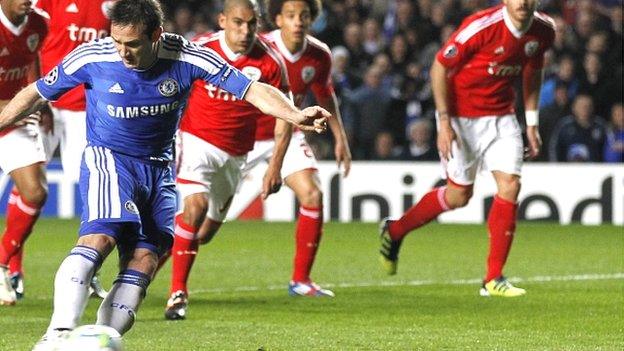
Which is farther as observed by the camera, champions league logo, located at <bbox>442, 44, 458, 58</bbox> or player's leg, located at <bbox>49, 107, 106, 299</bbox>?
champions league logo, located at <bbox>442, 44, 458, 58</bbox>

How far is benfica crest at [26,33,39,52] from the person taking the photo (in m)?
9.94

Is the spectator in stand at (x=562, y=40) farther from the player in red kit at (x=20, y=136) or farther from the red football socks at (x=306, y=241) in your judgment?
the player in red kit at (x=20, y=136)

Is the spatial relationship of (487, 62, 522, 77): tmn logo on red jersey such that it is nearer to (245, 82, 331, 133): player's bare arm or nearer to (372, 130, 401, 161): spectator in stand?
(245, 82, 331, 133): player's bare arm

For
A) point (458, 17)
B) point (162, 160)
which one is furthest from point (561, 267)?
point (458, 17)

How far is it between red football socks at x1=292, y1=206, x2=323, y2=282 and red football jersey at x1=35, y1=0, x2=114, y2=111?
1.92 metres

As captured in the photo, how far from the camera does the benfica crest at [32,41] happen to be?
994 cm

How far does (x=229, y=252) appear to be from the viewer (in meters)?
14.2

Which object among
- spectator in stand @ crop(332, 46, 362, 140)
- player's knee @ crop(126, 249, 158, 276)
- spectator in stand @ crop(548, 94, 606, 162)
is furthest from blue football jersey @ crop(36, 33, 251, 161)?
spectator in stand @ crop(332, 46, 362, 140)

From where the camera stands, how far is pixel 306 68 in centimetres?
1072

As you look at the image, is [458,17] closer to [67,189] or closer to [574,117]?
[574,117]

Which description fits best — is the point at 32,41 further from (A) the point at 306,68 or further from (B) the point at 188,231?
(A) the point at 306,68

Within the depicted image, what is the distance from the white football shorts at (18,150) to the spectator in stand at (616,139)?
9679mm

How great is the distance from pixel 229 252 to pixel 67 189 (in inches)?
192

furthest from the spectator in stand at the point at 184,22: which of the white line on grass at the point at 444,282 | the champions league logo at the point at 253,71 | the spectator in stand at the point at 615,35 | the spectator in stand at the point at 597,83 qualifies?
the champions league logo at the point at 253,71
